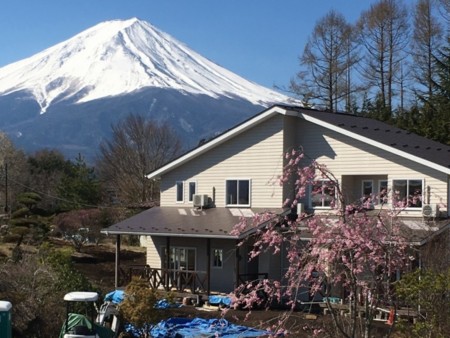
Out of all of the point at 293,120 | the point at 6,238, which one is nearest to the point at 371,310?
the point at 293,120

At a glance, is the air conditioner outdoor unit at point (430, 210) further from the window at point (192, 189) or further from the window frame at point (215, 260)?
the window at point (192, 189)

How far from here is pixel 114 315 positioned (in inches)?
671

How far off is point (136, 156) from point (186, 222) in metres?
30.5

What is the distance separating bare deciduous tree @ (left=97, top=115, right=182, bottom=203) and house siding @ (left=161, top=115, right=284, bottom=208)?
2098 centimetres

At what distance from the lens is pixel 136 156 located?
181ft

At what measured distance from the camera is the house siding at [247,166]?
2500cm

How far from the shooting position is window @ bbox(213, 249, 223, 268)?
25.7 meters

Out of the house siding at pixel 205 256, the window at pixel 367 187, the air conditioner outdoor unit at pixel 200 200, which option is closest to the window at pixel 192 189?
the air conditioner outdoor unit at pixel 200 200

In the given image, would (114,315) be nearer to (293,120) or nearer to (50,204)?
(293,120)

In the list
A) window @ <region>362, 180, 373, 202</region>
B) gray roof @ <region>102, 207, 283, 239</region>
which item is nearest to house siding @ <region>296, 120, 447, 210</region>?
window @ <region>362, 180, 373, 202</region>

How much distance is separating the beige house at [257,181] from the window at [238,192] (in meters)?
0.03

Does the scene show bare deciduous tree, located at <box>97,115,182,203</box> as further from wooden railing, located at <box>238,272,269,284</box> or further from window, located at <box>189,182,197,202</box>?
wooden railing, located at <box>238,272,269,284</box>

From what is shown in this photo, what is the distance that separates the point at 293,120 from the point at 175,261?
6.32 meters

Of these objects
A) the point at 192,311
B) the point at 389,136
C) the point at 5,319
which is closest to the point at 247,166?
the point at 389,136
